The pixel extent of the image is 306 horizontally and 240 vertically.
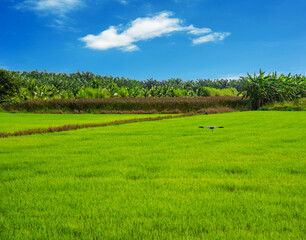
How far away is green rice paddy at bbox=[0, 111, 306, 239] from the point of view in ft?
8.51

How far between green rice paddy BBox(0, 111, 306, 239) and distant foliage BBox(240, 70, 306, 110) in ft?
80.9

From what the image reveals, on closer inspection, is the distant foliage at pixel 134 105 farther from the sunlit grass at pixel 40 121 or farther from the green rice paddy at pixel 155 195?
the green rice paddy at pixel 155 195

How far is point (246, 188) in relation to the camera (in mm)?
3670

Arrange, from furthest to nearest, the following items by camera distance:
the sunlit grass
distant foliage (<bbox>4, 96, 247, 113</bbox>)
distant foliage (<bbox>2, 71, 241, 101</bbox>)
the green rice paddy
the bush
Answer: distant foliage (<bbox>2, 71, 241, 101</bbox>) < distant foliage (<bbox>4, 96, 247, 113</bbox>) < the bush < the sunlit grass < the green rice paddy

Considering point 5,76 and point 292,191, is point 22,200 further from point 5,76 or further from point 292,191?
point 5,76

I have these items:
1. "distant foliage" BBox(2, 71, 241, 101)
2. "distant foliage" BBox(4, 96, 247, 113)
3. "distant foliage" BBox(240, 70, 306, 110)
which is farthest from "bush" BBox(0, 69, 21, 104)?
"distant foliage" BBox(240, 70, 306, 110)

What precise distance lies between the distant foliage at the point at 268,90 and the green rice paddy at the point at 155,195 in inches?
971

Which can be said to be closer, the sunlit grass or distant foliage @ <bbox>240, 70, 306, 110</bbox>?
the sunlit grass

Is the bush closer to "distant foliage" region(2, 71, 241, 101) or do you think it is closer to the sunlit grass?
"distant foliage" region(2, 71, 241, 101)

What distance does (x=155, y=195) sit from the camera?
11.1 ft

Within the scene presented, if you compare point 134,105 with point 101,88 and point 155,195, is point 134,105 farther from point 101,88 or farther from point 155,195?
point 101,88

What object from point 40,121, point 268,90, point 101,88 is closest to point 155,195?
point 40,121

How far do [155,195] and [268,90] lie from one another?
95.3 ft

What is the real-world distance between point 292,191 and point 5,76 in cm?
3064
